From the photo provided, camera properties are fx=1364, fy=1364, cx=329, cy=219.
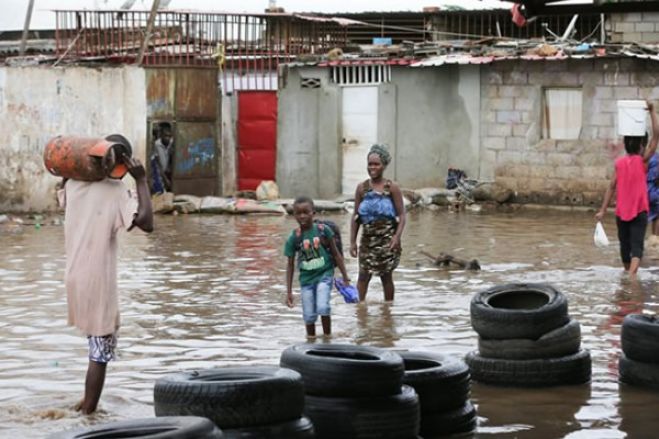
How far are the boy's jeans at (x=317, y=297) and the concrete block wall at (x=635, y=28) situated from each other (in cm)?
1704

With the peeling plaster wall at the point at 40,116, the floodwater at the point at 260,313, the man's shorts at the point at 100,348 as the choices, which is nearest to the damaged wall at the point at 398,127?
the peeling plaster wall at the point at 40,116

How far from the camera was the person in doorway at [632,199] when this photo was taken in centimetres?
1460

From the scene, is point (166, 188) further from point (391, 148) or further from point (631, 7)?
point (631, 7)

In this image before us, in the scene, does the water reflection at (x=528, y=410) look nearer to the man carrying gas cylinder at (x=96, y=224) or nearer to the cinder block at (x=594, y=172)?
the man carrying gas cylinder at (x=96, y=224)

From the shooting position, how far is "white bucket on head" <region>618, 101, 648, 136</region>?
1823 centimetres

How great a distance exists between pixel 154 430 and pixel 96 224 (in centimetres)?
222

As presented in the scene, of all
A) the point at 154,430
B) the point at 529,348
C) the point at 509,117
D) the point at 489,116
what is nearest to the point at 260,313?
the point at 529,348

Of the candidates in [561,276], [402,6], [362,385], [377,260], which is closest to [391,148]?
[402,6]

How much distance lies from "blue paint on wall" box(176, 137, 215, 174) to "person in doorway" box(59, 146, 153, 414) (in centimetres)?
1772

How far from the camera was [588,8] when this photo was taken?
9164mm

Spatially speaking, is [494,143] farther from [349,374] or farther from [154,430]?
[154,430]

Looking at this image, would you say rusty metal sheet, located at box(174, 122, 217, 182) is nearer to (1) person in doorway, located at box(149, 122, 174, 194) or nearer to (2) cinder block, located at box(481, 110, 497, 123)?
Answer: (1) person in doorway, located at box(149, 122, 174, 194)

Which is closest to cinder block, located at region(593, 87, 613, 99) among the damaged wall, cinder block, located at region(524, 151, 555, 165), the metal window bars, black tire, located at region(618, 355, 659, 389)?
cinder block, located at region(524, 151, 555, 165)

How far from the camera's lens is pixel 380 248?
41.8 feet
